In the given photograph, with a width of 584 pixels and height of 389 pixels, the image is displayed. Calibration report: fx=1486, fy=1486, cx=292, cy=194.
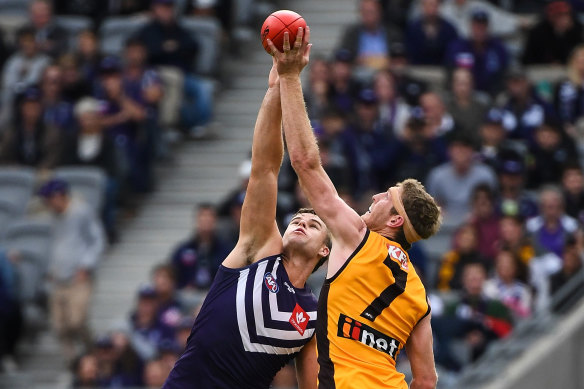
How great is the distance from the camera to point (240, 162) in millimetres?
16781

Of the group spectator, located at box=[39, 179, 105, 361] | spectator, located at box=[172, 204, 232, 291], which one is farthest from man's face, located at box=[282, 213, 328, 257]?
spectator, located at box=[39, 179, 105, 361]

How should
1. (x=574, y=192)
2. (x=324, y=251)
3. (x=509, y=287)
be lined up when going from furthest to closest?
(x=574, y=192)
(x=509, y=287)
(x=324, y=251)

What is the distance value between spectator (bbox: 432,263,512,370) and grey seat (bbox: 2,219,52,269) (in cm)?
449

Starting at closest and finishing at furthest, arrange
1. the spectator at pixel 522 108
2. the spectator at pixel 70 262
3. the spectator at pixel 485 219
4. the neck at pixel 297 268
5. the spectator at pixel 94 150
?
the neck at pixel 297 268, the spectator at pixel 485 219, the spectator at pixel 70 262, the spectator at pixel 522 108, the spectator at pixel 94 150

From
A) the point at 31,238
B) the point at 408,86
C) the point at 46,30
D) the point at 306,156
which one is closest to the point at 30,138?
the point at 31,238

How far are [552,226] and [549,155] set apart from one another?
3.71 ft

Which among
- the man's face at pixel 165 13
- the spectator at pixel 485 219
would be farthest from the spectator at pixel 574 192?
the man's face at pixel 165 13

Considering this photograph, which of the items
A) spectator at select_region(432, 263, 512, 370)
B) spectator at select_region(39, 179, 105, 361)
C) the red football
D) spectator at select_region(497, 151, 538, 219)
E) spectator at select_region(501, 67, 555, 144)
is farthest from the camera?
spectator at select_region(501, 67, 555, 144)

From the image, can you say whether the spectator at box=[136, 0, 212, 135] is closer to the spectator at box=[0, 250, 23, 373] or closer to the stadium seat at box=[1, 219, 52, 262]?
the stadium seat at box=[1, 219, 52, 262]

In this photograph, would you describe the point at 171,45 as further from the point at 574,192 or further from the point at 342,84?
the point at 574,192

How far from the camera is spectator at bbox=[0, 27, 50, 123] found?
16.8 metres

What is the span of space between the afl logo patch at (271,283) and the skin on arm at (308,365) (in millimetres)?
366

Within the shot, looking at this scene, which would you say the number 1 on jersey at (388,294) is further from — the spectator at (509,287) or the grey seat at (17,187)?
the grey seat at (17,187)

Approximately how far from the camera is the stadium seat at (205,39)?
16.9 meters
